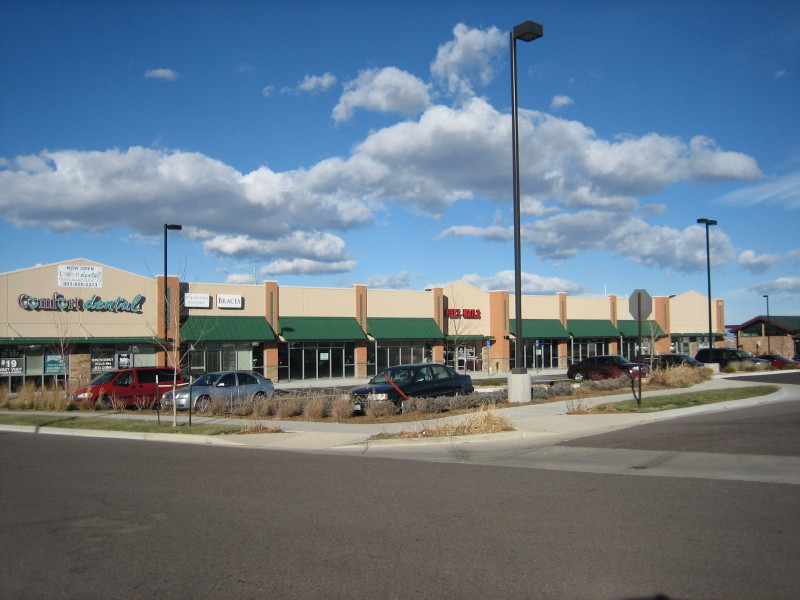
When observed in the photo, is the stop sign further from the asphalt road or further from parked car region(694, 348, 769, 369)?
parked car region(694, 348, 769, 369)

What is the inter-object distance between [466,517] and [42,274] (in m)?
34.7

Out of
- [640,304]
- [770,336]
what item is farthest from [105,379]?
[770,336]

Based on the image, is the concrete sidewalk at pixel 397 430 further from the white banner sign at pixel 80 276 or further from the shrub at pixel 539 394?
the white banner sign at pixel 80 276

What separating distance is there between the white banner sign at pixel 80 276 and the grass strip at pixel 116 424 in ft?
55.0

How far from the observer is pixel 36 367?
36.1 meters

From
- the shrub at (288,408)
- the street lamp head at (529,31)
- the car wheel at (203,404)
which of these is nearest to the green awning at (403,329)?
the car wheel at (203,404)

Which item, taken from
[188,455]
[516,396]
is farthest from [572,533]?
[516,396]

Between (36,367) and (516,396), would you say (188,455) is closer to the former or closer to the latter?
(516,396)

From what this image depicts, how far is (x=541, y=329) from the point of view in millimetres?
54312

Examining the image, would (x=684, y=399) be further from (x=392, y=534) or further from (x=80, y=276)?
(x=80, y=276)

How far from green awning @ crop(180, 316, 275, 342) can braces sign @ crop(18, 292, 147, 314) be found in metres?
2.89

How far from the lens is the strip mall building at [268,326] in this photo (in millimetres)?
36031

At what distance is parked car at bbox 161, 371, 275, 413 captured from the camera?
859 inches

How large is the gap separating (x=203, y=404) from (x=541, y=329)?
36773 millimetres
